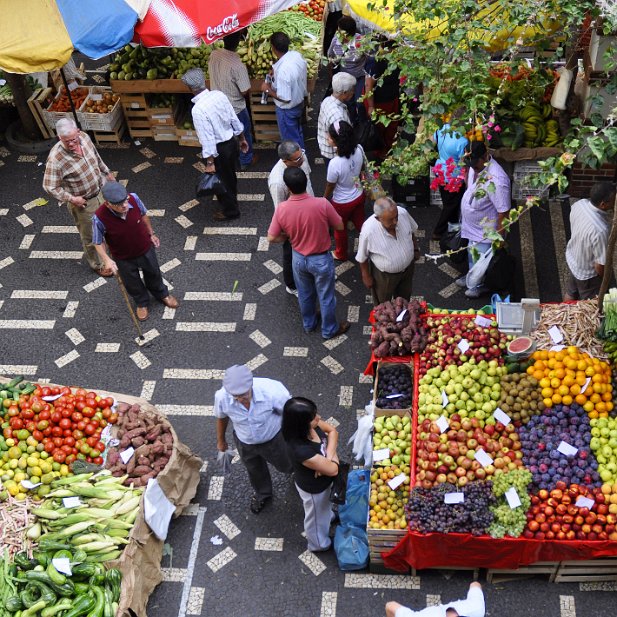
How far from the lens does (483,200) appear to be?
7457 millimetres

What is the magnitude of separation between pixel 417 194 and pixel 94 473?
5.14m

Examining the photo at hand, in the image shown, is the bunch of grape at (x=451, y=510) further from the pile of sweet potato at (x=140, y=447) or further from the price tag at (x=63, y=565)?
the price tag at (x=63, y=565)

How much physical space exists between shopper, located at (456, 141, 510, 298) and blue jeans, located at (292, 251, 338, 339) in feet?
4.65

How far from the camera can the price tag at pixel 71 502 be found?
19.6ft

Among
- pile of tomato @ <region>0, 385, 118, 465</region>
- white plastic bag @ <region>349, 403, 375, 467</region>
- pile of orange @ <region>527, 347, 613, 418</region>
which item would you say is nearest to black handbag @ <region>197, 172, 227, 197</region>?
pile of tomato @ <region>0, 385, 118, 465</region>

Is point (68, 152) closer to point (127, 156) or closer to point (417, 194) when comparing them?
point (127, 156)

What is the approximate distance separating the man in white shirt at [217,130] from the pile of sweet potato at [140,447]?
3.44 metres

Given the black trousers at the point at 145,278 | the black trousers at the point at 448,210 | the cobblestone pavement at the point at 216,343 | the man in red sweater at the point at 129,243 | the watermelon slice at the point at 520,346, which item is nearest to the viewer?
the cobblestone pavement at the point at 216,343

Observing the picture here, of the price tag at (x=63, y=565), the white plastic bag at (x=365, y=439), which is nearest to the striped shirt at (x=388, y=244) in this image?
the white plastic bag at (x=365, y=439)

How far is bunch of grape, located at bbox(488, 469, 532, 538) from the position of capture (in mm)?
5598

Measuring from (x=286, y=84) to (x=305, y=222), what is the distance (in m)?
2.93

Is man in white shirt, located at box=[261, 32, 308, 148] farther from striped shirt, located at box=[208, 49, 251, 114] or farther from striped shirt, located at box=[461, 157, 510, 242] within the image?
striped shirt, located at box=[461, 157, 510, 242]

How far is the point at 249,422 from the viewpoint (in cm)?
590

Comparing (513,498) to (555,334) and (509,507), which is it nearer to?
(509,507)
